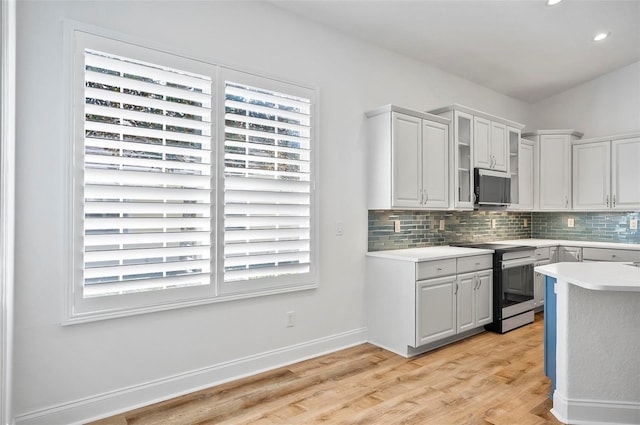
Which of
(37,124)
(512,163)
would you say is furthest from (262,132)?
(512,163)

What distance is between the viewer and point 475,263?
4.02 m

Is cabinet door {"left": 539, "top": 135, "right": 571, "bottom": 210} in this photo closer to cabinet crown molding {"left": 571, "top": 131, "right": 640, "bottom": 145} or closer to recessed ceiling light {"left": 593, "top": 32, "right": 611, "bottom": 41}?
cabinet crown molding {"left": 571, "top": 131, "right": 640, "bottom": 145}

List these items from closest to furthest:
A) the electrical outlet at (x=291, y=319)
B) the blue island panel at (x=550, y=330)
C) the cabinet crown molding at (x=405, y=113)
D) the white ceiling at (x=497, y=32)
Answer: the blue island panel at (x=550, y=330)
the electrical outlet at (x=291, y=319)
the white ceiling at (x=497, y=32)
the cabinet crown molding at (x=405, y=113)

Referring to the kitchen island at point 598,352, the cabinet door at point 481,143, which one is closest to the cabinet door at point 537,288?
the cabinet door at point 481,143

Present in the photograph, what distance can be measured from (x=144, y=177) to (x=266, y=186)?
91 centimetres

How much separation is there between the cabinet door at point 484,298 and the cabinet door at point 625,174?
2.25 metres

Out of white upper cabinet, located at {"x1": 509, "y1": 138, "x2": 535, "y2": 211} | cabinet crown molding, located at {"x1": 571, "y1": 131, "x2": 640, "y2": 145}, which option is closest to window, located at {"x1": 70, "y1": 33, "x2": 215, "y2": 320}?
white upper cabinet, located at {"x1": 509, "y1": 138, "x2": 535, "y2": 211}

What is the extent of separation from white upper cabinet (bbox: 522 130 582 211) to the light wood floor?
2583mm

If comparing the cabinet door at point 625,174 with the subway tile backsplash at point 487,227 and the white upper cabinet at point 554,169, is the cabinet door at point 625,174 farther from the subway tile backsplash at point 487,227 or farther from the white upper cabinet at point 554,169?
the white upper cabinet at point 554,169

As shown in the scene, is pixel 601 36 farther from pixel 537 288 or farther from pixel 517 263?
pixel 537 288

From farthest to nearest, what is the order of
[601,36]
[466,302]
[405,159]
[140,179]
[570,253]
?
1. [570,253]
2. [601,36]
3. [466,302]
4. [405,159]
5. [140,179]

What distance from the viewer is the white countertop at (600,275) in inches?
84.4

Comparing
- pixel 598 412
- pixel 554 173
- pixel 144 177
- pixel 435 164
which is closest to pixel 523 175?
pixel 554 173

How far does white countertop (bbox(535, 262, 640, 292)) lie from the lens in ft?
7.03
